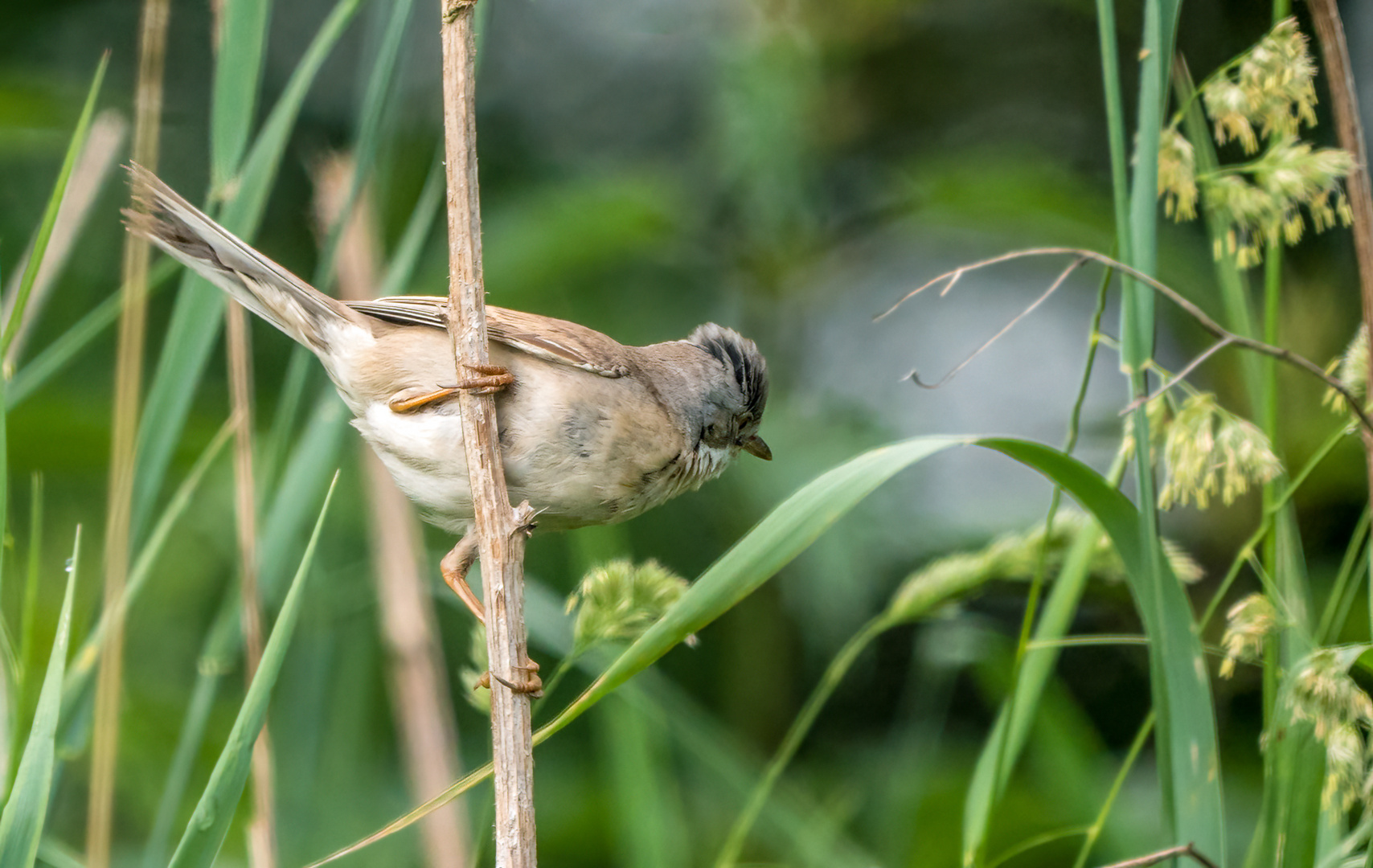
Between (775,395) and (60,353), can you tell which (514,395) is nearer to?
(60,353)

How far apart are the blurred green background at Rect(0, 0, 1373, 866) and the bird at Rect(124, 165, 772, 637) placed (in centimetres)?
17

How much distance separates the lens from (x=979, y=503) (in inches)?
119

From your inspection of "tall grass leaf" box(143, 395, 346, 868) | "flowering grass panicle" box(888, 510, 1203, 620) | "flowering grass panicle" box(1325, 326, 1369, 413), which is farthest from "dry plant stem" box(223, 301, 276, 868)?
"flowering grass panicle" box(1325, 326, 1369, 413)

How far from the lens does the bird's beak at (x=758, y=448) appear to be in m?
2.49

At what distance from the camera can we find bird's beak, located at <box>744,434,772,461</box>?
249cm

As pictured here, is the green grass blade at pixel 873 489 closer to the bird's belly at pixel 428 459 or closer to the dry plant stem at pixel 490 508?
the dry plant stem at pixel 490 508

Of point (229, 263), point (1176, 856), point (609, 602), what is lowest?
point (1176, 856)

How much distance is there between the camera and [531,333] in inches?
82.2

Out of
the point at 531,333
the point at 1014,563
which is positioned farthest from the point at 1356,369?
the point at 531,333

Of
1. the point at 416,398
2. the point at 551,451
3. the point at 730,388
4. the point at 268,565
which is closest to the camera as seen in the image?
the point at 268,565

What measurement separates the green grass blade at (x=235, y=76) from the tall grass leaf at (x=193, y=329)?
0.05 metres

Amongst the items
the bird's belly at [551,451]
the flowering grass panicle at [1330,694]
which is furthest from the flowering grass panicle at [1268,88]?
the bird's belly at [551,451]

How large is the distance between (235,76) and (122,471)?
2.22 ft

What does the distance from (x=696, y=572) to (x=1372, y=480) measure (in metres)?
1.94
